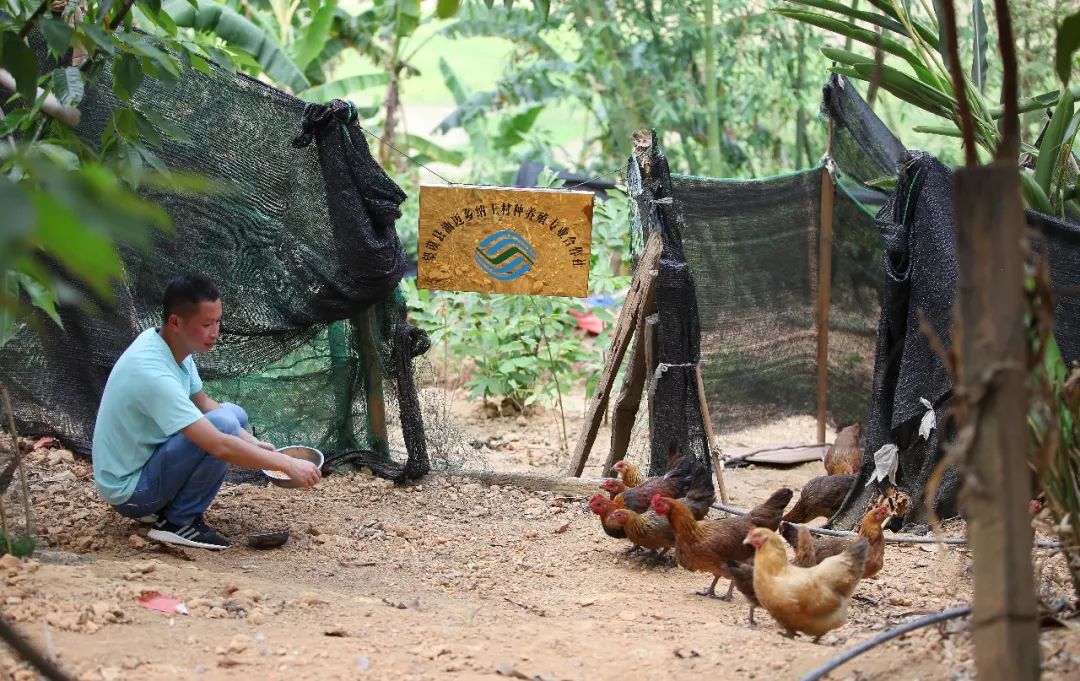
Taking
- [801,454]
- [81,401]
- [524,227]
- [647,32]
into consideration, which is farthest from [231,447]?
[647,32]

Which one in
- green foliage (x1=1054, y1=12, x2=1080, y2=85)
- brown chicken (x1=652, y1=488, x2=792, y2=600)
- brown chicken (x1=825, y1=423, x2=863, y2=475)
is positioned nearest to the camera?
green foliage (x1=1054, y1=12, x2=1080, y2=85)

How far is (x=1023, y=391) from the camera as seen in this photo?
83.1 inches

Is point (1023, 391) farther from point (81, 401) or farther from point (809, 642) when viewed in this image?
point (81, 401)

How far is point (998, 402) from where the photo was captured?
6.92 feet

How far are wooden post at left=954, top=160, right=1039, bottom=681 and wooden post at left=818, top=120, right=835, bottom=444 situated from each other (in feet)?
17.0

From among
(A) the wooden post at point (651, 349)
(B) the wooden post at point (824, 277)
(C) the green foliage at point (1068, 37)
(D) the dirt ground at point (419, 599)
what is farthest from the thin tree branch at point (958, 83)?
(B) the wooden post at point (824, 277)

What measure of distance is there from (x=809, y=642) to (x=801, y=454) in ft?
11.0

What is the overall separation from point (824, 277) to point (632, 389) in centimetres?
193

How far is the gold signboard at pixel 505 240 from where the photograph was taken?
6199 mm

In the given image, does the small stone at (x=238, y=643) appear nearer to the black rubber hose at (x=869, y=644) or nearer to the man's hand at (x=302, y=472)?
the man's hand at (x=302, y=472)

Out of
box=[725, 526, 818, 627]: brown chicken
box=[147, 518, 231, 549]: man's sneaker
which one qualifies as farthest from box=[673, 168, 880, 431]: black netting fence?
box=[147, 518, 231, 549]: man's sneaker

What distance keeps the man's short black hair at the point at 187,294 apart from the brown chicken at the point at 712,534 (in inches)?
87.9

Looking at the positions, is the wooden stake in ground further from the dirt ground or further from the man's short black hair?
the man's short black hair

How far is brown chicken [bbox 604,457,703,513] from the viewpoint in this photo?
5.46 m
